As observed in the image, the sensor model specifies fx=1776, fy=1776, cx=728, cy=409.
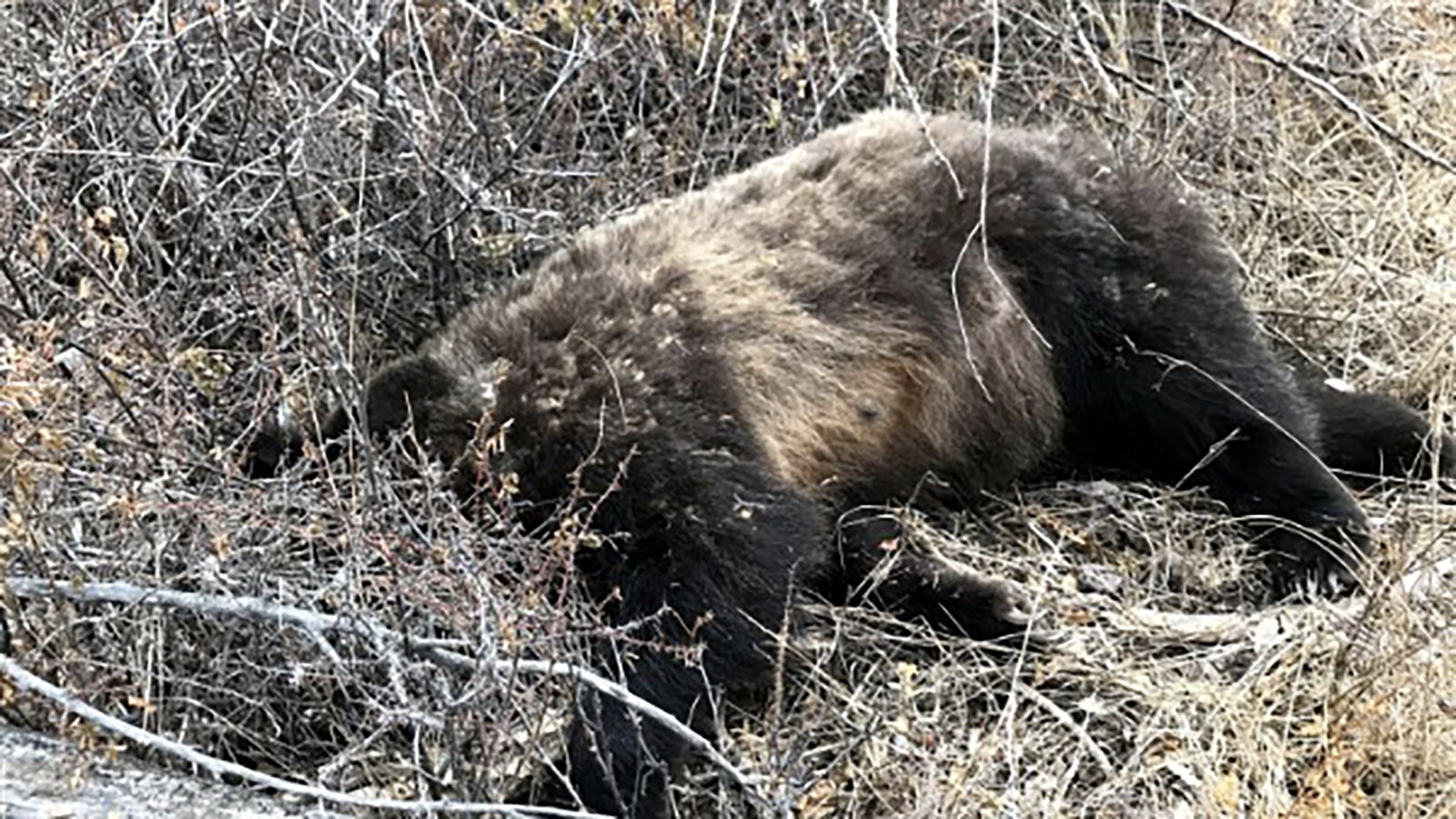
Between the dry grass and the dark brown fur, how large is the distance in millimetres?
172

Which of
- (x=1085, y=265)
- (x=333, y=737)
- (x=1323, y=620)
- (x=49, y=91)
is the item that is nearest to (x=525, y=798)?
(x=333, y=737)

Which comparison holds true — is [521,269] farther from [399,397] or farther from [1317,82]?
[1317,82]

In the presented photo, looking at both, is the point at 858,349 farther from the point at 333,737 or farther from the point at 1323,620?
the point at 333,737

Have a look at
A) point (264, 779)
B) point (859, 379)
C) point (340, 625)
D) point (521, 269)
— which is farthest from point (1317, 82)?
point (264, 779)

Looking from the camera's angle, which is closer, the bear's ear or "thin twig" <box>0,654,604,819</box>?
"thin twig" <box>0,654,604,819</box>

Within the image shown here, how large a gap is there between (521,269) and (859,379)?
1.09m

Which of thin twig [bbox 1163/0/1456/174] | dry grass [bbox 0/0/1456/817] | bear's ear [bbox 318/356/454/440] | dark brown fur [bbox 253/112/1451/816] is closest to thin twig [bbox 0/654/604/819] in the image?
dry grass [bbox 0/0/1456/817]

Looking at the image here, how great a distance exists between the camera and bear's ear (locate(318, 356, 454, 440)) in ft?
13.5

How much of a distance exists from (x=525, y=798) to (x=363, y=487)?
72 centimetres

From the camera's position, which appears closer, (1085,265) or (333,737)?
(333,737)

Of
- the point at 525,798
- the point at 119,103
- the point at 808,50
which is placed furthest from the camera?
the point at 808,50

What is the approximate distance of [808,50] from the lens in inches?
213

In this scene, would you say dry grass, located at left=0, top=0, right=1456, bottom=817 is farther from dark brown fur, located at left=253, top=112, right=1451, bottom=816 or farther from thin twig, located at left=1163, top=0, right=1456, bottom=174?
dark brown fur, located at left=253, top=112, right=1451, bottom=816

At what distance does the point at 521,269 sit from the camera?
4934 mm
